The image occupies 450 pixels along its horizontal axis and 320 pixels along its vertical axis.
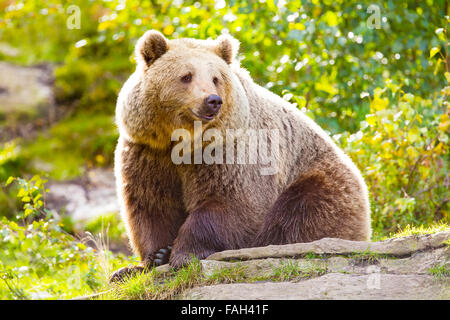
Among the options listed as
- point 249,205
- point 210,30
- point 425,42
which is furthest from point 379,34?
point 249,205

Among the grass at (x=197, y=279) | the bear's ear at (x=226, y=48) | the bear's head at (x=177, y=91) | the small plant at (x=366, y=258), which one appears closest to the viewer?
the grass at (x=197, y=279)

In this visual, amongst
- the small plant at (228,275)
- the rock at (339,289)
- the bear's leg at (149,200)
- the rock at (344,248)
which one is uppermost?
the bear's leg at (149,200)

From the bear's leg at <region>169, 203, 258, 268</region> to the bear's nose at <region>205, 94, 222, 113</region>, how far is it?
2.94 ft

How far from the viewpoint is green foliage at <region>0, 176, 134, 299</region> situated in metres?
6.14

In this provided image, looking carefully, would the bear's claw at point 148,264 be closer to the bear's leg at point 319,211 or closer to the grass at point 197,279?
the grass at point 197,279

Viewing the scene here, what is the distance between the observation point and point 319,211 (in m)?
5.57

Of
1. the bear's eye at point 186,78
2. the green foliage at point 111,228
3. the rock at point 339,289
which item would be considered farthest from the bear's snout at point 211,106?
the green foliage at point 111,228

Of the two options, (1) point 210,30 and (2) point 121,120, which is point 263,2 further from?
(2) point 121,120

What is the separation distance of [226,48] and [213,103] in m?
0.87

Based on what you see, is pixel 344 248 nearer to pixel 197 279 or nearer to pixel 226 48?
pixel 197 279

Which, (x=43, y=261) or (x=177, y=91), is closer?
(x=177, y=91)

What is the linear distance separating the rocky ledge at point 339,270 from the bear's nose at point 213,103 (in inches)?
48.6

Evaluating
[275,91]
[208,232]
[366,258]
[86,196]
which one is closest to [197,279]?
[208,232]

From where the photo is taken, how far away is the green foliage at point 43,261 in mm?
6137
